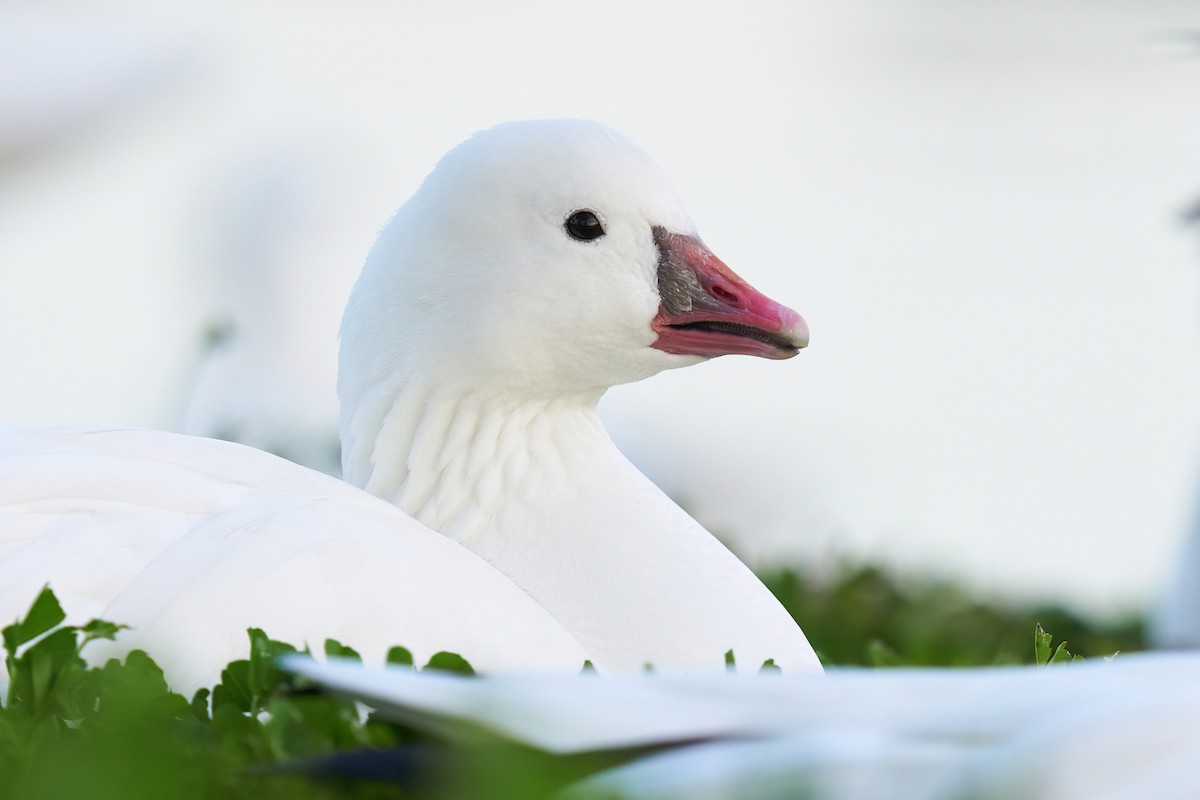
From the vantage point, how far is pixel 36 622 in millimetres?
2486

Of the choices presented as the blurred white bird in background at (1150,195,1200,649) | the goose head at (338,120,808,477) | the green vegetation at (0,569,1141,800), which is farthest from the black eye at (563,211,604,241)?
the blurred white bird in background at (1150,195,1200,649)

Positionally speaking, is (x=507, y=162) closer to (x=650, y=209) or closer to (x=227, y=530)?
(x=650, y=209)

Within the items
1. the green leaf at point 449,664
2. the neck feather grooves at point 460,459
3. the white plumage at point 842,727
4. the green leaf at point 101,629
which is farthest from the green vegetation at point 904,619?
the white plumage at point 842,727

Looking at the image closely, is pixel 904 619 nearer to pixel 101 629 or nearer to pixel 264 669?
pixel 264 669

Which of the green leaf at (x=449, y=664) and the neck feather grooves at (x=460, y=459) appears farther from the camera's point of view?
the neck feather grooves at (x=460, y=459)

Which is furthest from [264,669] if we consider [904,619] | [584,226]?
[904,619]

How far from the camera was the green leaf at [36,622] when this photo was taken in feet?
8.09

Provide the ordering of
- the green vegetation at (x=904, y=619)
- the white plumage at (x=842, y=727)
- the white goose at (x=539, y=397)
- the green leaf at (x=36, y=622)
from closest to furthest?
the white plumage at (x=842, y=727), the green leaf at (x=36, y=622), the white goose at (x=539, y=397), the green vegetation at (x=904, y=619)

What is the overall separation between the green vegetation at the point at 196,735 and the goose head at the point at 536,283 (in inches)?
33.5

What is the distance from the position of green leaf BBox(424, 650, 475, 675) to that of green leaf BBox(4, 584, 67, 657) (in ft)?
1.75

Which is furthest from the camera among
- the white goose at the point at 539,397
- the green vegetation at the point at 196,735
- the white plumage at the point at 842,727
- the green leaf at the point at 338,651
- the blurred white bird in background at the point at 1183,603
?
the blurred white bird in background at the point at 1183,603

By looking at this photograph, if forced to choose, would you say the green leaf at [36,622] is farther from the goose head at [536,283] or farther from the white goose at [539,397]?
the goose head at [536,283]

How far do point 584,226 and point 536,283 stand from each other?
16 cm

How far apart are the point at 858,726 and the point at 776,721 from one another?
0.08 meters
